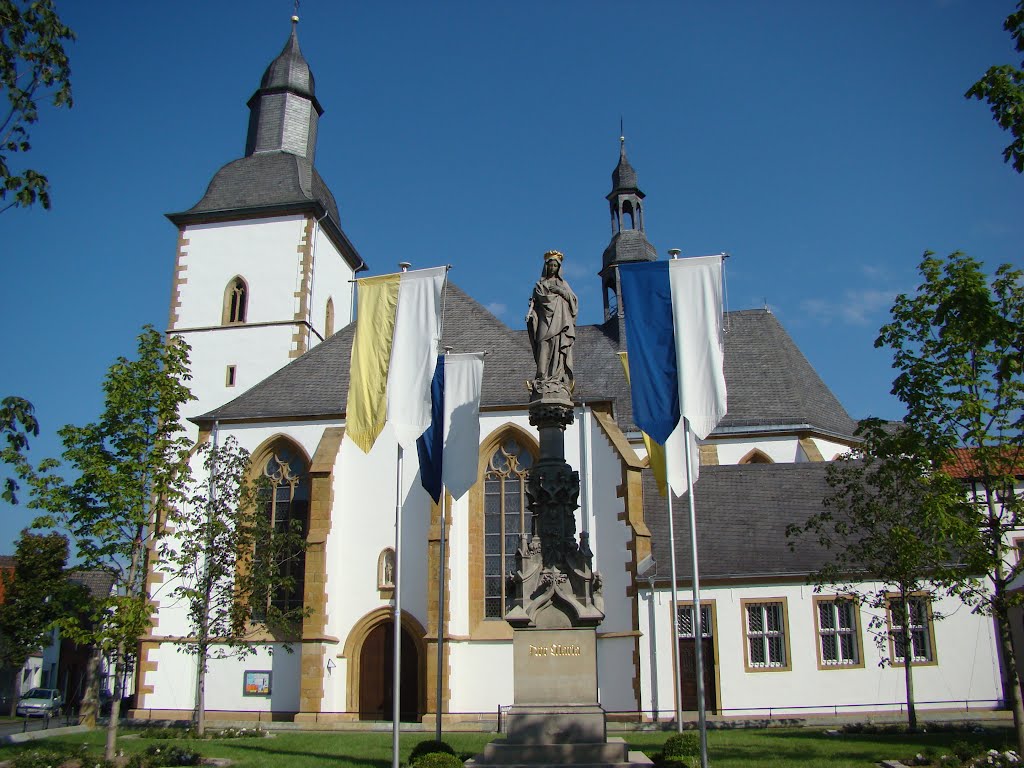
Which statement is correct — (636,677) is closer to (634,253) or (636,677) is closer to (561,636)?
(561,636)

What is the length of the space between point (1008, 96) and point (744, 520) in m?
16.7

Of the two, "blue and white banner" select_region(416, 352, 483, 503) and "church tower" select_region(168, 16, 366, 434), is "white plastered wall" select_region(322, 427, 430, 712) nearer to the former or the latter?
"church tower" select_region(168, 16, 366, 434)

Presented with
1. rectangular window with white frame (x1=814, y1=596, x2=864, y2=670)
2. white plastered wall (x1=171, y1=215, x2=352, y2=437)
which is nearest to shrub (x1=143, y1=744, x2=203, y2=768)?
rectangular window with white frame (x1=814, y1=596, x2=864, y2=670)

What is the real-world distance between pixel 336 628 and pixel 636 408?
43.1ft

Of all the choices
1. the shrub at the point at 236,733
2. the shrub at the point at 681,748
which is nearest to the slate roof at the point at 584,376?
the shrub at the point at 236,733

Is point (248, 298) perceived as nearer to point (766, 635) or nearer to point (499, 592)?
point (499, 592)

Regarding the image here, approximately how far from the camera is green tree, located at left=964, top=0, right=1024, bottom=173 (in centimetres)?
1009

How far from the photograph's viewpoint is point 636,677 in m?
22.1

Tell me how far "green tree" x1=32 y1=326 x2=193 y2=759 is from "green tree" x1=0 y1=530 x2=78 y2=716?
2652cm

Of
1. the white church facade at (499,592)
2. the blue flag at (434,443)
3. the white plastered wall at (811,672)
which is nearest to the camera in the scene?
the blue flag at (434,443)

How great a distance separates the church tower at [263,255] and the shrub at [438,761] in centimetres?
2063

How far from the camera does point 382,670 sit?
2412 cm

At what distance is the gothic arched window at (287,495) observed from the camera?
25188mm

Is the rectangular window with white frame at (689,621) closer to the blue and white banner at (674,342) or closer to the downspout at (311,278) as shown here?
the blue and white banner at (674,342)
